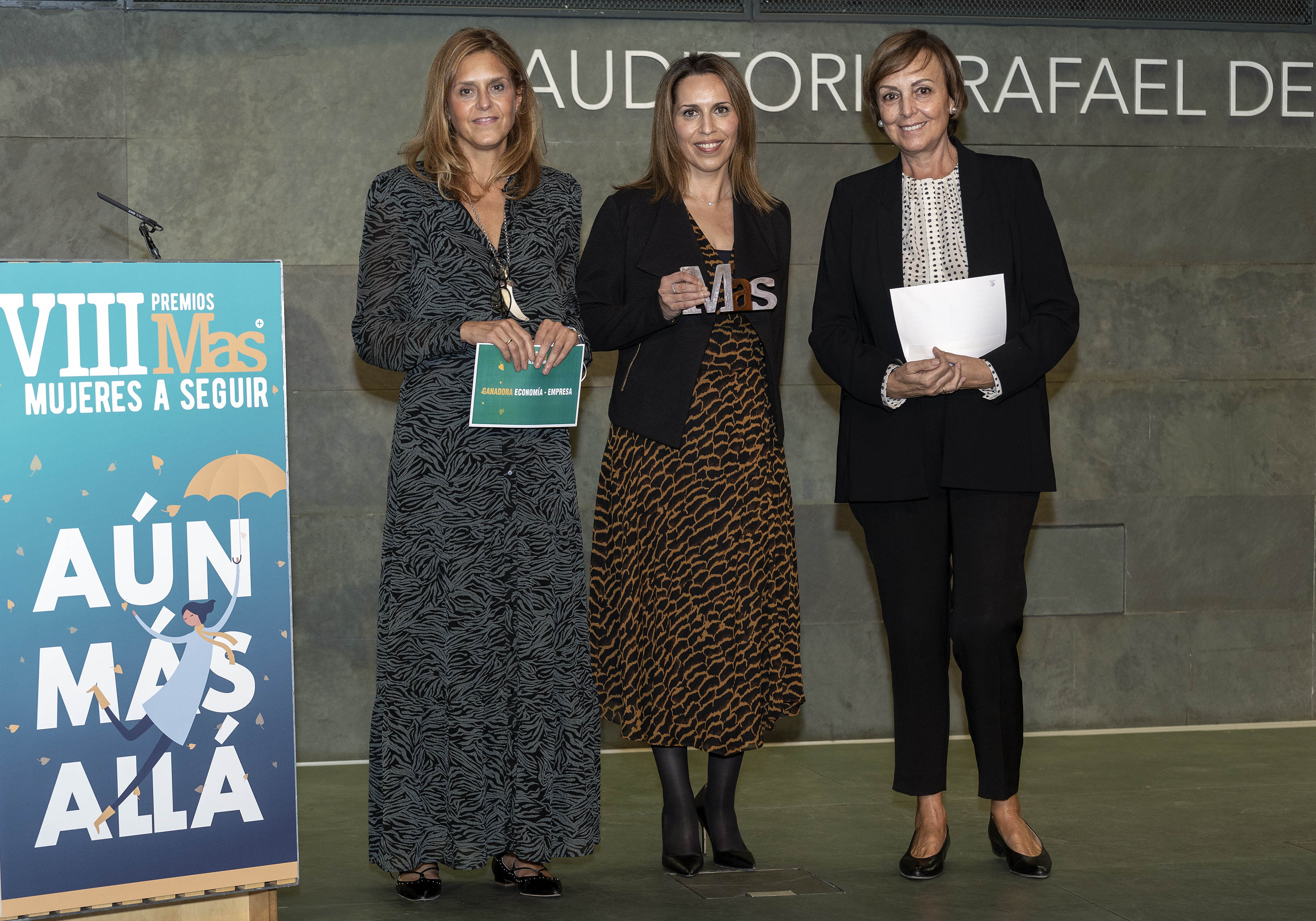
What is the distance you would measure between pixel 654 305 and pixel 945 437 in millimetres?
781

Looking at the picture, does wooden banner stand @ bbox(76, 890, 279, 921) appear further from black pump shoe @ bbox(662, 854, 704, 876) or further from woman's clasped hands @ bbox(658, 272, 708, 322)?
woman's clasped hands @ bbox(658, 272, 708, 322)

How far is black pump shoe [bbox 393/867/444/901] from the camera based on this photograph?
3.17m

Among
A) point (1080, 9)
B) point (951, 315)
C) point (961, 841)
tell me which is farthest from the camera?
point (1080, 9)

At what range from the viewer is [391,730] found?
10.3ft

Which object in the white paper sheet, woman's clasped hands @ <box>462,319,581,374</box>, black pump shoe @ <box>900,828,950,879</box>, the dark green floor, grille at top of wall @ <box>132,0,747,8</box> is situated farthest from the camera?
grille at top of wall @ <box>132,0,747,8</box>

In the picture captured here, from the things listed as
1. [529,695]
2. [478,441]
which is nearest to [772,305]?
[478,441]

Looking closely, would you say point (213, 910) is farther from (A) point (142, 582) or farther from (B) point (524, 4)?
(B) point (524, 4)

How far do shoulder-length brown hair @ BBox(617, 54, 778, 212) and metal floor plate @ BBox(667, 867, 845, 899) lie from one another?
1.68 metres

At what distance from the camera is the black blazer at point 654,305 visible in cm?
331

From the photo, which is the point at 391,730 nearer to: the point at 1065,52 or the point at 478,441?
the point at 478,441

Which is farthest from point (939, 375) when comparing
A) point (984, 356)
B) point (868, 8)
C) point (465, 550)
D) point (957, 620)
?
point (868, 8)

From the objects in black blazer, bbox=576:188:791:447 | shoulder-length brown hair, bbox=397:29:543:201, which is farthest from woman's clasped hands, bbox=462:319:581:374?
shoulder-length brown hair, bbox=397:29:543:201

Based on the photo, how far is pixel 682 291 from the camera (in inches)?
124

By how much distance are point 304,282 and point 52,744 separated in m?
2.48
